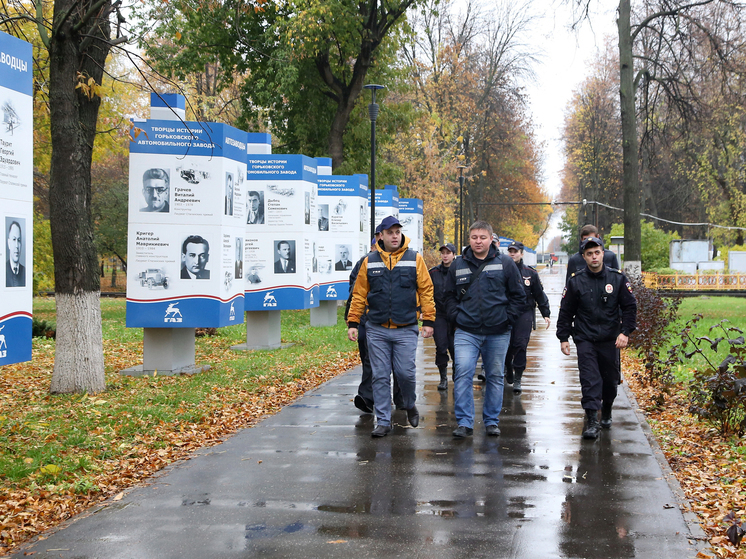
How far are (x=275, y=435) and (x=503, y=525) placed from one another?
3.35m

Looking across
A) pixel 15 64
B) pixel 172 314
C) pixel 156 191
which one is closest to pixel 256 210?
pixel 156 191

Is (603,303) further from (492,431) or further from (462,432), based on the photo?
(462,432)

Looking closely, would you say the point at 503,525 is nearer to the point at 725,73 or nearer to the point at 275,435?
the point at 275,435

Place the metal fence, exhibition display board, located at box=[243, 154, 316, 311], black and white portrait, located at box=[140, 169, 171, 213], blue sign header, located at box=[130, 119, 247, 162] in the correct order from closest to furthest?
1. blue sign header, located at box=[130, 119, 247, 162]
2. black and white portrait, located at box=[140, 169, 171, 213]
3. exhibition display board, located at box=[243, 154, 316, 311]
4. the metal fence

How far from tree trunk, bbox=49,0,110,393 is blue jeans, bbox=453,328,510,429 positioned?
4.66m

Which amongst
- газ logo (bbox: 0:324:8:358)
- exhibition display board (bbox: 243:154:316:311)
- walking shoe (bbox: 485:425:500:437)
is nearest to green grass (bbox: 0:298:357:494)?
газ logo (bbox: 0:324:8:358)

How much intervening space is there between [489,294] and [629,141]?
1379 cm

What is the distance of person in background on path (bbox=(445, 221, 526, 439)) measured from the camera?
7.90m

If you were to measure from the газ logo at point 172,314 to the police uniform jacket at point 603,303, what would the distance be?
6157mm

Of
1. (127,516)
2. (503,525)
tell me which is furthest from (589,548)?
(127,516)

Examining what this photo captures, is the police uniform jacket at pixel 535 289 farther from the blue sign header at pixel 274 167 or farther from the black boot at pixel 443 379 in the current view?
the blue sign header at pixel 274 167

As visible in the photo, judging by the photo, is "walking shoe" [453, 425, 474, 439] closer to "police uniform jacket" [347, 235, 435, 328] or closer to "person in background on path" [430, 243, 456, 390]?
"police uniform jacket" [347, 235, 435, 328]

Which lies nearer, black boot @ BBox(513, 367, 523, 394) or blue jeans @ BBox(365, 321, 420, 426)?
blue jeans @ BBox(365, 321, 420, 426)

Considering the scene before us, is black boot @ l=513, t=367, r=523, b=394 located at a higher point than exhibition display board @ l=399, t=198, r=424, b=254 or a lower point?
lower
